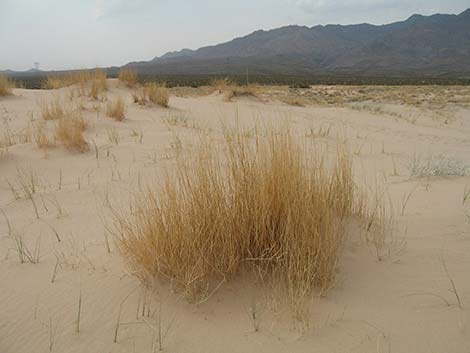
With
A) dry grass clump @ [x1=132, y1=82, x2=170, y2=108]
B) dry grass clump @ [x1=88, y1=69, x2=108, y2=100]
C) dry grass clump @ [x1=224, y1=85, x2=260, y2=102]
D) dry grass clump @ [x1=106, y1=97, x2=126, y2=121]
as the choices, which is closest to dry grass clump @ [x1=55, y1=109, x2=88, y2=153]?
dry grass clump @ [x1=106, y1=97, x2=126, y2=121]

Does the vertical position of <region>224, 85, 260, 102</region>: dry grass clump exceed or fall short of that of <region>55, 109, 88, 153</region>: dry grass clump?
it exceeds it

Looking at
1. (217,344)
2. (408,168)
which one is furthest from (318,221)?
(408,168)

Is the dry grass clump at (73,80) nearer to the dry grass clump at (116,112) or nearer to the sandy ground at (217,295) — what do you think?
the dry grass clump at (116,112)

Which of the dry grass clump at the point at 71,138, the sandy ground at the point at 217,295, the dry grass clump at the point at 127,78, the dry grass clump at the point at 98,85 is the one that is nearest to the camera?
the sandy ground at the point at 217,295

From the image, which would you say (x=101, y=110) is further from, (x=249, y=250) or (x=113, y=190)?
(x=249, y=250)

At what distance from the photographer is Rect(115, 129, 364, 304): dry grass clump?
203 cm

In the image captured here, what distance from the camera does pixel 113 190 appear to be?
12.3 feet

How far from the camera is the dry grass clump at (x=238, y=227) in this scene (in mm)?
2025

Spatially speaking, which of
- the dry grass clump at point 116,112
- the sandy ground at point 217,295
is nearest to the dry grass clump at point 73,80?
the dry grass clump at point 116,112

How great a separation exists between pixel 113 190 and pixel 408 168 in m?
3.70

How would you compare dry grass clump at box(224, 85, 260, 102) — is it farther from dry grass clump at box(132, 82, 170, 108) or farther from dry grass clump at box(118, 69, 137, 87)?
dry grass clump at box(118, 69, 137, 87)

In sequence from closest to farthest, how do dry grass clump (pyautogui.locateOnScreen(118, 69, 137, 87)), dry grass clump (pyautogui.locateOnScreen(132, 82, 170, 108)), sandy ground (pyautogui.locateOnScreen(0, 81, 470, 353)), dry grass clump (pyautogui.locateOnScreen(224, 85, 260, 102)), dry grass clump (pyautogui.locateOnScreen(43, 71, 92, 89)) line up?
1. sandy ground (pyautogui.locateOnScreen(0, 81, 470, 353))
2. dry grass clump (pyautogui.locateOnScreen(132, 82, 170, 108))
3. dry grass clump (pyautogui.locateOnScreen(43, 71, 92, 89))
4. dry grass clump (pyautogui.locateOnScreen(224, 85, 260, 102))
5. dry grass clump (pyautogui.locateOnScreen(118, 69, 137, 87))

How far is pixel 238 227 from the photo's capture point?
2.15 meters

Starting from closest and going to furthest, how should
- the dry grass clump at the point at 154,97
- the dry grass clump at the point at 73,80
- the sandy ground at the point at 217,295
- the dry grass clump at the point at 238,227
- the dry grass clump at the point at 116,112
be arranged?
the sandy ground at the point at 217,295, the dry grass clump at the point at 238,227, the dry grass clump at the point at 116,112, the dry grass clump at the point at 154,97, the dry grass clump at the point at 73,80
